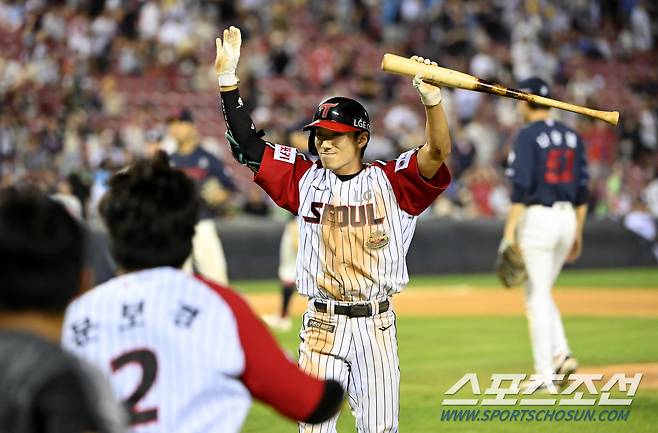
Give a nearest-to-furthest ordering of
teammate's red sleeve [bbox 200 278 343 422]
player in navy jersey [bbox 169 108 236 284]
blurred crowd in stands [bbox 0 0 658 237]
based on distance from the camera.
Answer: teammate's red sleeve [bbox 200 278 343 422], player in navy jersey [bbox 169 108 236 284], blurred crowd in stands [bbox 0 0 658 237]

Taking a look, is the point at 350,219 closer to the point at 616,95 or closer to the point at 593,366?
the point at 593,366

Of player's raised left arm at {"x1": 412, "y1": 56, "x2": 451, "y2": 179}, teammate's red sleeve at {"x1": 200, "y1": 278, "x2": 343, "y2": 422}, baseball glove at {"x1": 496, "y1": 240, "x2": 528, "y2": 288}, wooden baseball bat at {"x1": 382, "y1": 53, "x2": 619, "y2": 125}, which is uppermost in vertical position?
wooden baseball bat at {"x1": 382, "y1": 53, "x2": 619, "y2": 125}

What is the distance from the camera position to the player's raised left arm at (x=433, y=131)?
5758 mm

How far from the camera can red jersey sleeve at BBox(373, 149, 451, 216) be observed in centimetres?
593

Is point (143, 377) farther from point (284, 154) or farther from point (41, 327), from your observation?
point (284, 154)

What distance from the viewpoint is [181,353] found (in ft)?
11.3

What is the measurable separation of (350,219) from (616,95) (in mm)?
23966

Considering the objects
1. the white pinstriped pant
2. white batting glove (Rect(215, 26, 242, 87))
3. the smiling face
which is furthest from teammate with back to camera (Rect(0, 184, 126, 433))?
white batting glove (Rect(215, 26, 242, 87))

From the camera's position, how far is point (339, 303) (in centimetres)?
599

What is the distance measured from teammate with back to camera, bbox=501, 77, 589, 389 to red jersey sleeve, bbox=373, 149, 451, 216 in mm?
3881

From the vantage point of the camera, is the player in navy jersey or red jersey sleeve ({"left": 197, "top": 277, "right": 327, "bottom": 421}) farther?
the player in navy jersey

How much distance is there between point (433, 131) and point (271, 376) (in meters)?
2.46

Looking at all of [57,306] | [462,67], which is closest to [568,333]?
[57,306]

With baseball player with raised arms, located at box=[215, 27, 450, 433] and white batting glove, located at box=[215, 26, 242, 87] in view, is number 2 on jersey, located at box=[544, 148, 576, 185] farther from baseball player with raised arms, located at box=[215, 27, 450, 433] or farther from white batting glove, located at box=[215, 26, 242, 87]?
white batting glove, located at box=[215, 26, 242, 87]
